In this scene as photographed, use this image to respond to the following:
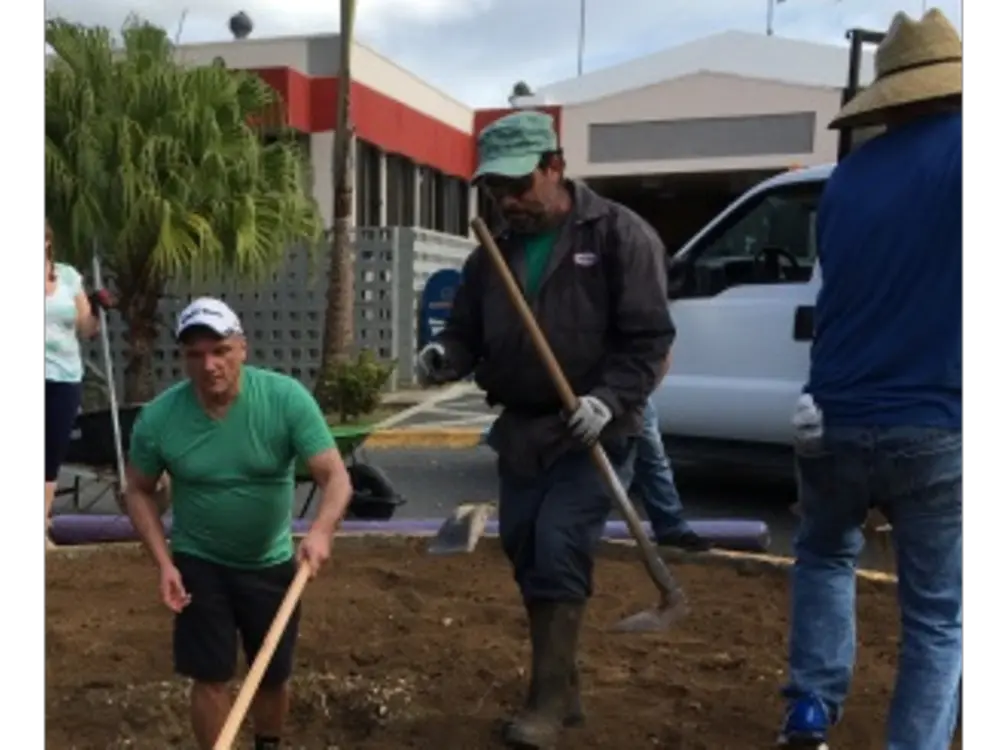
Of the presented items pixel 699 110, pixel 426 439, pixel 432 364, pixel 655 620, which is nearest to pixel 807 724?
pixel 655 620

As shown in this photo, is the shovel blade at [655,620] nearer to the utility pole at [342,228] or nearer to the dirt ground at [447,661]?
the dirt ground at [447,661]

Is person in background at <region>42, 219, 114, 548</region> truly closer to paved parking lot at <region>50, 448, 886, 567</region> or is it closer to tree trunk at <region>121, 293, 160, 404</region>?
paved parking lot at <region>50, 448, 886, 567</region>

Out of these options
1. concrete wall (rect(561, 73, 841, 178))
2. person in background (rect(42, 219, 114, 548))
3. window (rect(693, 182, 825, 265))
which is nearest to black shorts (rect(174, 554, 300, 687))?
person in background (rect(42, 219, 114, 548))

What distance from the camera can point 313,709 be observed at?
4.15m

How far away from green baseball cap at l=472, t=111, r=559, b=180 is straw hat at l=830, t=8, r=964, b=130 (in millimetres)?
871

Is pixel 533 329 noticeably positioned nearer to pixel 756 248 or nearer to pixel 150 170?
pixel 756 248

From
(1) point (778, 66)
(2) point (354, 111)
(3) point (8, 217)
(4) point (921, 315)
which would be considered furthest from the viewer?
(1) point (778, 66)

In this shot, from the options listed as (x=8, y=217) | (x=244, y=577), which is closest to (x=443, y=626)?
(x=244, y=577)

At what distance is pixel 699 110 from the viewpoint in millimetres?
23078

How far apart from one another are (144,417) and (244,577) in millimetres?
532

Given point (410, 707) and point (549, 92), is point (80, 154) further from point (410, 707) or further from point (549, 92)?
point (549, 92)

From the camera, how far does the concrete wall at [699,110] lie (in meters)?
22.1

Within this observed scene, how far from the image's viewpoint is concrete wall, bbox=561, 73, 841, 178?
2214cm

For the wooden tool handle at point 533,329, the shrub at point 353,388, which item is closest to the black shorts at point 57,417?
the wooden tool handle at point 533,329
